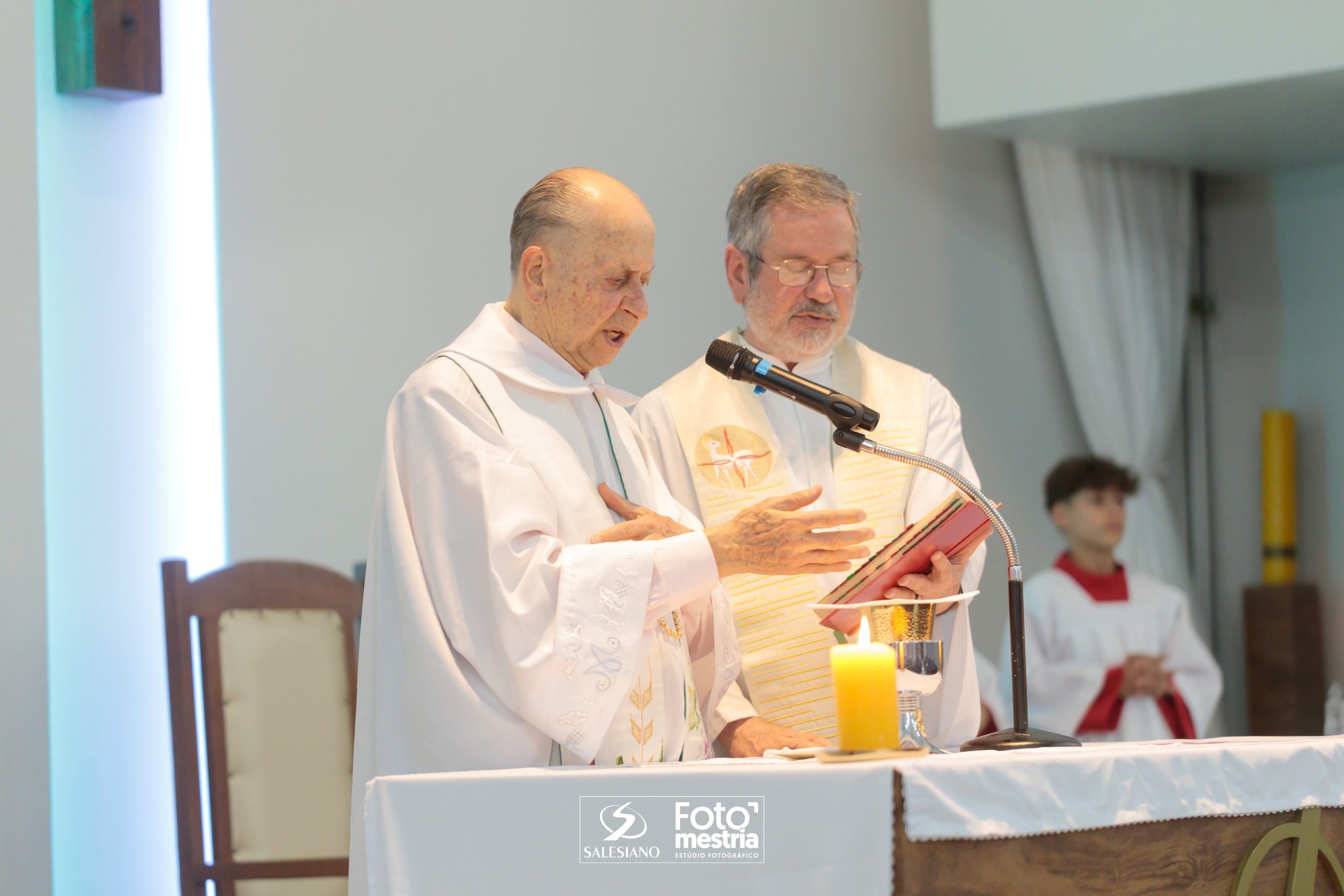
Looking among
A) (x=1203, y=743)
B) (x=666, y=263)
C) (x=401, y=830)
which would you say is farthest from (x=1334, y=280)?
(x=401, y=830)

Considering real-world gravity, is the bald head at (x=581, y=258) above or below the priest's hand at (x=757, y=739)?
above

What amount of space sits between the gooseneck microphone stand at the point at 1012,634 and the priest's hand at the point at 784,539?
0.30ft

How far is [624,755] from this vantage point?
2.28m

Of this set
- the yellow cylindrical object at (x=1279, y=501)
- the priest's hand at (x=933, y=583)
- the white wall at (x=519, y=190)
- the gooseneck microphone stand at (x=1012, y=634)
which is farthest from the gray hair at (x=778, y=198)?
the yellow cylindrical object at (x=1279, y=501)

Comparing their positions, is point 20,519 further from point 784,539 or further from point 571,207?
point 784,539

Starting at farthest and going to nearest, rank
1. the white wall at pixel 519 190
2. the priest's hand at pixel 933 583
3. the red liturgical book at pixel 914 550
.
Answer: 1. the white wall at pixel 519 190
2. the priest's hand at pixel 933 583
3. the red liturgical book at pixel 914 550

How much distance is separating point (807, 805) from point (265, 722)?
7.59 feet

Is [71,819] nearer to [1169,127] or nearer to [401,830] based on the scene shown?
[401,830]

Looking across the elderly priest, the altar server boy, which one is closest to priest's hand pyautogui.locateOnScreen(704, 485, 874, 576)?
the elderly priest

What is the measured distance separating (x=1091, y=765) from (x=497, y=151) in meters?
3.77

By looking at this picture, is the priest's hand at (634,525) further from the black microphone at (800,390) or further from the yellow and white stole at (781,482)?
the yellow and white stole at (781,482)

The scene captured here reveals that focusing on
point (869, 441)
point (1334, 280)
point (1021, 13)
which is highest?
point (1021, 13)

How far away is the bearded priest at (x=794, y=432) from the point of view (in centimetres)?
302

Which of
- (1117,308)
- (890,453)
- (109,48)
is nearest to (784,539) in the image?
(890,453)
